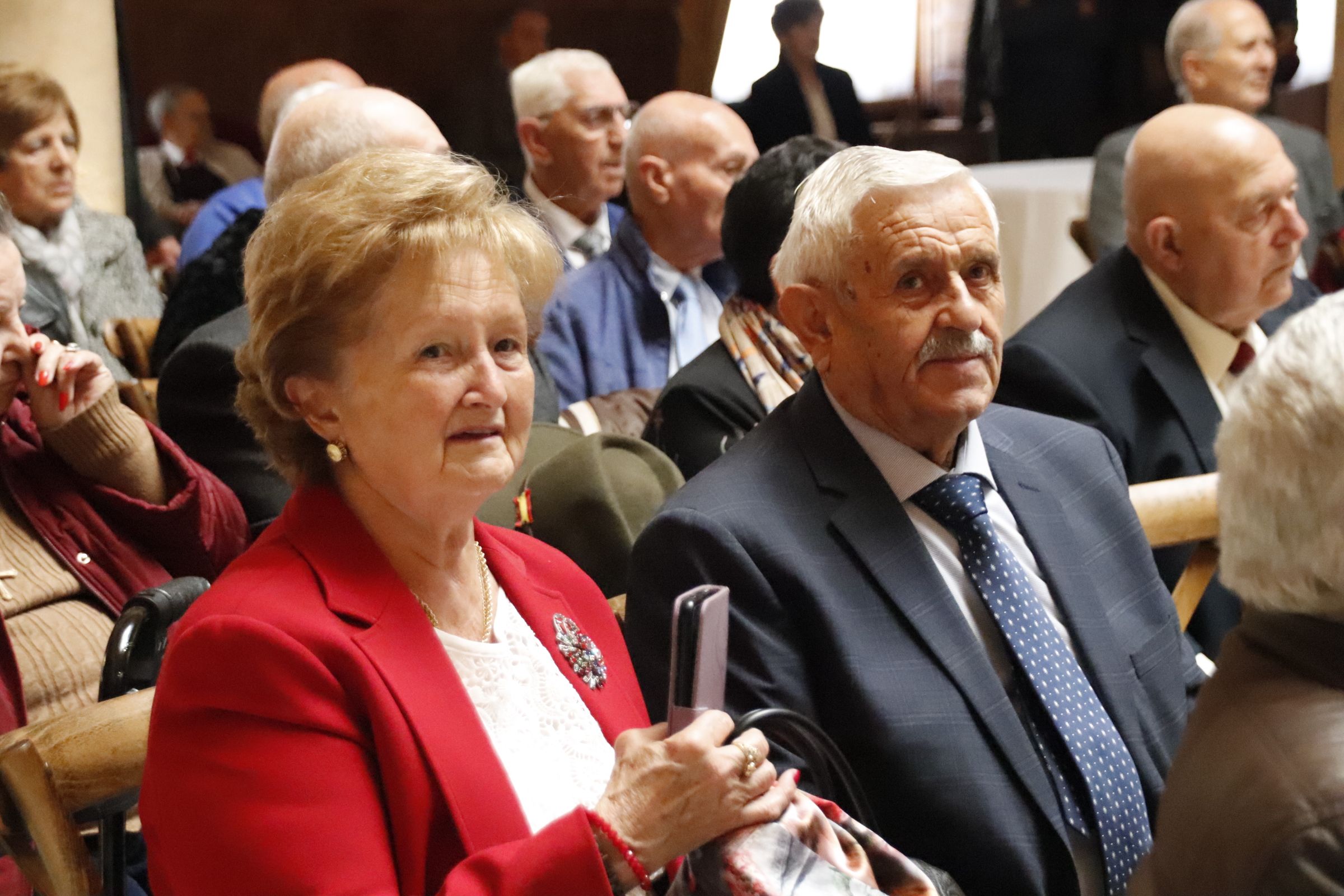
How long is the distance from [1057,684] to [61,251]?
120 inches

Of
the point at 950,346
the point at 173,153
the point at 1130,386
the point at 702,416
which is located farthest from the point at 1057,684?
the point at 173,153

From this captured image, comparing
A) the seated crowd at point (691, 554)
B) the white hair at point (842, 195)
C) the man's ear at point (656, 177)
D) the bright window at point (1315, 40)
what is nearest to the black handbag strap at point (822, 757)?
the seated crowd at point (691, 554)

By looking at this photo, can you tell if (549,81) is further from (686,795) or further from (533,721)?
(686,795)

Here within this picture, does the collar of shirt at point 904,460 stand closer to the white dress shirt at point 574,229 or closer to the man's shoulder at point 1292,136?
the white dress shirt at point 574,229

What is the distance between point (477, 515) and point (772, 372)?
0.85 meters

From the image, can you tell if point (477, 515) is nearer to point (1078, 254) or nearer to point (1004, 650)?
point (1004, 650)

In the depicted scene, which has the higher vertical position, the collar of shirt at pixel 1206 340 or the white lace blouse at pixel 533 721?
the white lace blouse at pixel 533 721

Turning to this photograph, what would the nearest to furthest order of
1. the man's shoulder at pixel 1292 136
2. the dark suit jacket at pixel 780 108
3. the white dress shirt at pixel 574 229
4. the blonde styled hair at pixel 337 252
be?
1. the blonde styled hair at pixel 337 252
2. the white dress shirt at pixel 574 229
3. the man's shoulder at pixel 1292 136
4. the dark suit jacket at pixel 780 108

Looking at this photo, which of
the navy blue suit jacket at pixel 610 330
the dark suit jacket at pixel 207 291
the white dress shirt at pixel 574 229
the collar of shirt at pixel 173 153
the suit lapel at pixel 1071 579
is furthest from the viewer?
the collar of shirt at pixel 173 153

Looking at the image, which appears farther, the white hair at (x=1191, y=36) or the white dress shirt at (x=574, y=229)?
the white hair at (x=1191, y=36)

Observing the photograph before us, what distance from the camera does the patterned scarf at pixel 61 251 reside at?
A: 380 cm

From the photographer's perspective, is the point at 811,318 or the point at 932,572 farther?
the point at 811,318

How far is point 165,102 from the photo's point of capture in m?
7.19

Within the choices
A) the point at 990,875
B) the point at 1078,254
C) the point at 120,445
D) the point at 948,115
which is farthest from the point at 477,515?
the point at 948,115
